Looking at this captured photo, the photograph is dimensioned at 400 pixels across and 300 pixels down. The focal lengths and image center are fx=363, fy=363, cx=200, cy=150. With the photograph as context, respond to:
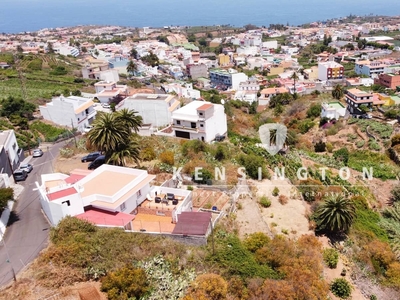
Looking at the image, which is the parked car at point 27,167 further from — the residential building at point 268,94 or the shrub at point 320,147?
the residential building at point 268,94

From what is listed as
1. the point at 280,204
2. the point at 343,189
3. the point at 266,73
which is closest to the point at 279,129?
the point at 343,189

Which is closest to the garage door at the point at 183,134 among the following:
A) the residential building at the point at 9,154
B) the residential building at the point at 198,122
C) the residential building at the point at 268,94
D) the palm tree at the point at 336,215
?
the residential building at the point at 198,122

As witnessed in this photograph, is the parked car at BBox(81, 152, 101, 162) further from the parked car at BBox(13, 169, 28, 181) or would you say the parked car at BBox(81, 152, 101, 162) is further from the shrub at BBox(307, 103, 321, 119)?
the shrub at BBox(307, 103, 321, 119)

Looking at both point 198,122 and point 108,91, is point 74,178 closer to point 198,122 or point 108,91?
point 198,122

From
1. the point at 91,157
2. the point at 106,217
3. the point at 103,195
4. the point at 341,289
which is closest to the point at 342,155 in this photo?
the point at 341,289

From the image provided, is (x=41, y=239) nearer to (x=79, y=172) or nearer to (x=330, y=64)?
(x=79, y=172)

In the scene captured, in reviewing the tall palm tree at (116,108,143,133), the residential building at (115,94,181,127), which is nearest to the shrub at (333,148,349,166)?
the residential building at (115,94,181,127)
